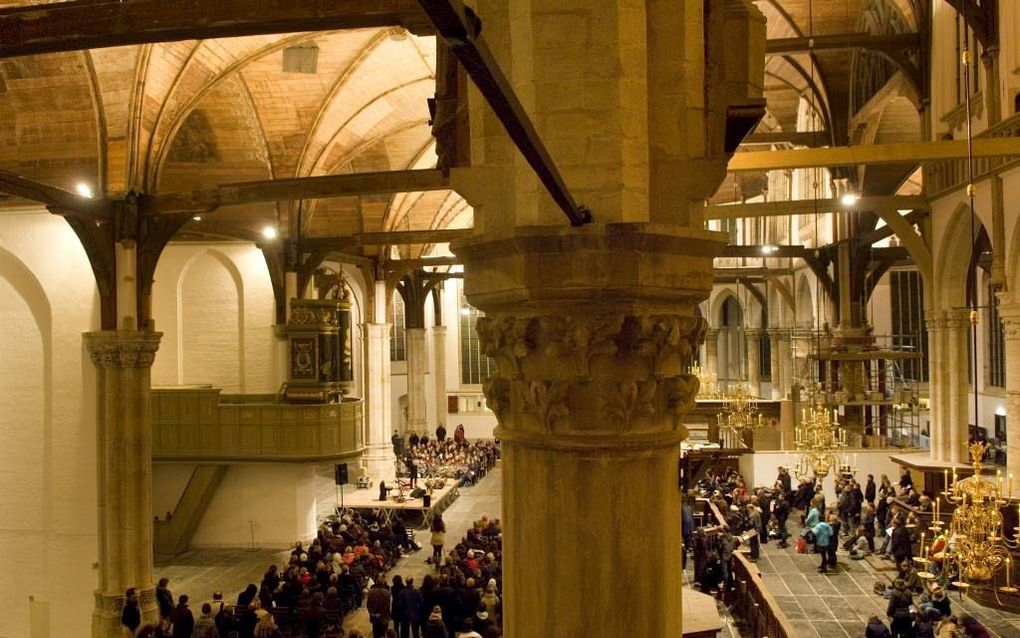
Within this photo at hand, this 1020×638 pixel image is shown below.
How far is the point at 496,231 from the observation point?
3.44 meters

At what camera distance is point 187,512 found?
17906 millimetres

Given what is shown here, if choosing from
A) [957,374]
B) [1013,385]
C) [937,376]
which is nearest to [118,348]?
[1013,385]

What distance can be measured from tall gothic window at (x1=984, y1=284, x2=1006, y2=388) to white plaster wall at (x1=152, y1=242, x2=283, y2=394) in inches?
769

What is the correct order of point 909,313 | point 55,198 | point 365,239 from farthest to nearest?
point 909,313
point 365,239
point 55,198

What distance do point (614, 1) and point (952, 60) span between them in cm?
1284

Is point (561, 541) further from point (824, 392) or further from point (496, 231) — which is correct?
point (824, 392)

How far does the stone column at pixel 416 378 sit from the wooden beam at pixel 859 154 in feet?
77.3

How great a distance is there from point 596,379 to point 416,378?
1072 inches

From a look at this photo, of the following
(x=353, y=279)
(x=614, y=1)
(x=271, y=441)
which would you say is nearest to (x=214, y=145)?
(x=271, y=441)

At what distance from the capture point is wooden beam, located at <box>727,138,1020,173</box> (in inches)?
269

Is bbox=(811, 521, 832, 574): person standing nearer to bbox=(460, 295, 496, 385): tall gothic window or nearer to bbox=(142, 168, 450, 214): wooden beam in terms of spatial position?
bbox=(142, 168, 450, 214): wooden beam

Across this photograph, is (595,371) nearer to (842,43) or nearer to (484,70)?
(484,70)

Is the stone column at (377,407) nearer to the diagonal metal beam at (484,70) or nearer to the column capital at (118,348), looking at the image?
the column capital at (118,348)

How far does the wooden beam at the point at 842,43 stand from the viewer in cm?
1348
